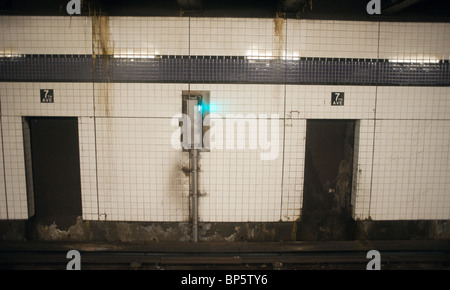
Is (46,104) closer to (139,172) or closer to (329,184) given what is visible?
(139,172)

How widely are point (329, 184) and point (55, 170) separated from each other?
5.19 meters

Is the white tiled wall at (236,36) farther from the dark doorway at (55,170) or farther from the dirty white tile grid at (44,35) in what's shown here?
the dark doorway at (55,170)

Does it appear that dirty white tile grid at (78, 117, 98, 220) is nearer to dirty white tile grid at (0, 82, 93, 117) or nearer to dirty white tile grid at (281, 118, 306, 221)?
dirty white tile grid at (0, 82, 93, 117)

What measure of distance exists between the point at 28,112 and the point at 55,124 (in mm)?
437

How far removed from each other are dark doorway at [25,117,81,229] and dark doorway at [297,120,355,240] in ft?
14.2

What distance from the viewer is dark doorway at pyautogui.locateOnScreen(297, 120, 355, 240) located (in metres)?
4.71

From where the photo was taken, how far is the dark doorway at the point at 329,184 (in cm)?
471

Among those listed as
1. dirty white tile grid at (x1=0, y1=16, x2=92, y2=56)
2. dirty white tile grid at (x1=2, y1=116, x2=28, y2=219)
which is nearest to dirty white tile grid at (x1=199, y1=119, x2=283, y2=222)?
dirty white tile grid at (x1=0, y1=16, x2=92, y2=56)

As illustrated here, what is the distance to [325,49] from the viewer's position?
4336mm

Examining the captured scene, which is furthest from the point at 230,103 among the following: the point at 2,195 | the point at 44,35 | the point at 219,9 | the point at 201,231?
the point at 2,195

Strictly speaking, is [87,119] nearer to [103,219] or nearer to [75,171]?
[75,171]

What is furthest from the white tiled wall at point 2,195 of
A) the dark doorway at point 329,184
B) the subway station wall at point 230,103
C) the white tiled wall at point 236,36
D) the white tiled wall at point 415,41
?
the white tiled wall at point 415,41

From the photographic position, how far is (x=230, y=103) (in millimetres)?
4367

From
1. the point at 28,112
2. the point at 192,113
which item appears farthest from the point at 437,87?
the point at 28,112
